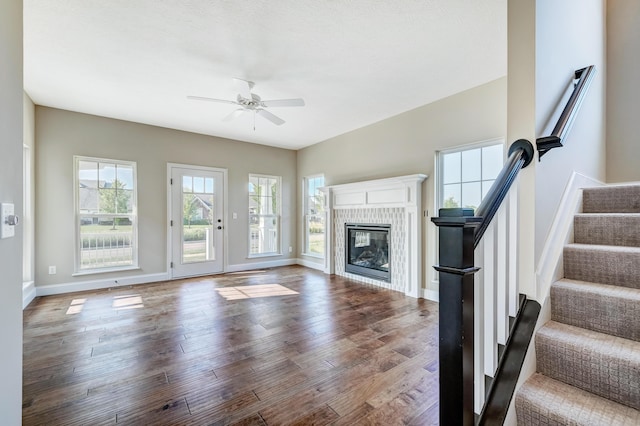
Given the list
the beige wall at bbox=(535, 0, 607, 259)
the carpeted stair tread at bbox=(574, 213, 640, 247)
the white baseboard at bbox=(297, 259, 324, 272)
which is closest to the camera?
the beige wall at bbox=(535, 0, 607, 259)

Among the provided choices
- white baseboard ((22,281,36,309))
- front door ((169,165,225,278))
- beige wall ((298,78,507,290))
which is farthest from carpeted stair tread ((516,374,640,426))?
front door ((169,165,225,278))

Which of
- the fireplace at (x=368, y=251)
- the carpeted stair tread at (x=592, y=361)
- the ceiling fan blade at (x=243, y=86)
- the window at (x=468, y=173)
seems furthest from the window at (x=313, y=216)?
the carpeted stair tread at (x=592, y=361)

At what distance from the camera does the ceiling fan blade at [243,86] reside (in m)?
3.05

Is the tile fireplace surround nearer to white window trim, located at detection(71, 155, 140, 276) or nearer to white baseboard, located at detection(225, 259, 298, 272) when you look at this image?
white baseboard, located at detection(225, 259, 298, 272)

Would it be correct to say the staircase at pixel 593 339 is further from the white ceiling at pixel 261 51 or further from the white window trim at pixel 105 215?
the white window trim at pixel 105 215

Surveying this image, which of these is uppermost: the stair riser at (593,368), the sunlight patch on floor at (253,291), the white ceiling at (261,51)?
the white ceiling at (261,51)

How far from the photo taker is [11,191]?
1114mm

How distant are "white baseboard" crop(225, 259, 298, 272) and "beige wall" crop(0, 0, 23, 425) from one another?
465cm

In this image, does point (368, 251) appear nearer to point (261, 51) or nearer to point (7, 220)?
point (261, 51)

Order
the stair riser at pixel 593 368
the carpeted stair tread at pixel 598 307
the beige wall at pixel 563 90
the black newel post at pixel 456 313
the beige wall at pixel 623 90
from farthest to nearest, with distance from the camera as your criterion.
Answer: the beige wall at pixel 623 90 → the beige wall at pixel 563 90 → the carpeted stair tread at pixel 598 307 → the stair riser at pixel 593 368 → the black newel post at pixel 456 313

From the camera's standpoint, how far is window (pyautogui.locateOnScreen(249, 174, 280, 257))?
616 cm

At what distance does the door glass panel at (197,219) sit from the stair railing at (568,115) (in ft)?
17.3

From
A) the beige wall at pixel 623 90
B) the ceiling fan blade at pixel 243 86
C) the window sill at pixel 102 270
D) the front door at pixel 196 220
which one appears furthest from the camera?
the front door at pixel 196 220

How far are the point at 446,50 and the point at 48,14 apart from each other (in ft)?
10.9
